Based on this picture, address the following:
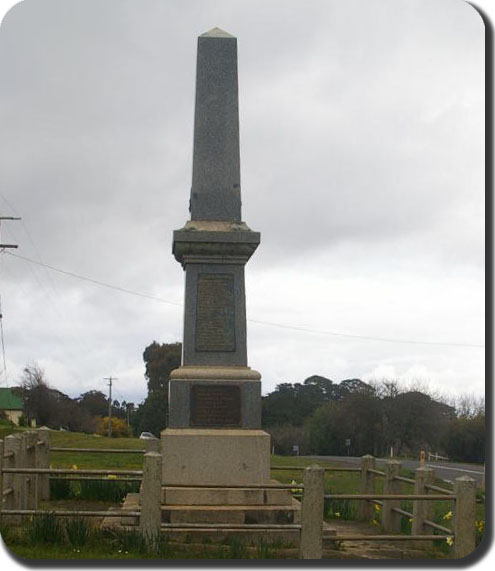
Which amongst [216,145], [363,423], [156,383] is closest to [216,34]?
[216,145]

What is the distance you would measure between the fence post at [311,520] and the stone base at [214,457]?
2.36 meters

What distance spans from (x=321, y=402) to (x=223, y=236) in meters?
44.0

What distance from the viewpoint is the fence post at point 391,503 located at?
1398cm

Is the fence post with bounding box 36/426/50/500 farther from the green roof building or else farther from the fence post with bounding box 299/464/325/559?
the green roof building

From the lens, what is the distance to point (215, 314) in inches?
531

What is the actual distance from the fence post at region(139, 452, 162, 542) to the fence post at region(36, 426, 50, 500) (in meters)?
5.69

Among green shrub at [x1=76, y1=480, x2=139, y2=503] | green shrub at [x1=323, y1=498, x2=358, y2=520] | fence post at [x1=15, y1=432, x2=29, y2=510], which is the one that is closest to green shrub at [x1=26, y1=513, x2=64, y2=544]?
fence post at [x1=15, y1=432, x2=29, y2=510]

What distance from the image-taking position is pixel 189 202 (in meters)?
14.4

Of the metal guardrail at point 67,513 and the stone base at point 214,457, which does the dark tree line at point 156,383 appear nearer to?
the stone base at point 214,457

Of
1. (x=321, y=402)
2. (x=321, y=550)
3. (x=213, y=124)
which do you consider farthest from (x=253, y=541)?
(x=321, y=402)

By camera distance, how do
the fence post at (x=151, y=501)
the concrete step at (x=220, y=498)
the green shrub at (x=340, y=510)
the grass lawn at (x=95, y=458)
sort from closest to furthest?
1. the fence post at (x=151, y=501)
2. the concrete step at (x=220, y=498)
3. the green shrub at (x=340, y=510)
4. the grass lawn at (x=95, y=458)

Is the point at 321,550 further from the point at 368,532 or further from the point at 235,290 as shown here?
the point at 235,290

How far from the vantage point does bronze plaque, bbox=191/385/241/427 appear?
13102 millimetres

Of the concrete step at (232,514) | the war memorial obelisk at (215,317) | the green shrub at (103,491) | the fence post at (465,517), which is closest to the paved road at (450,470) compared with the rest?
the green shrub at (103,491)
